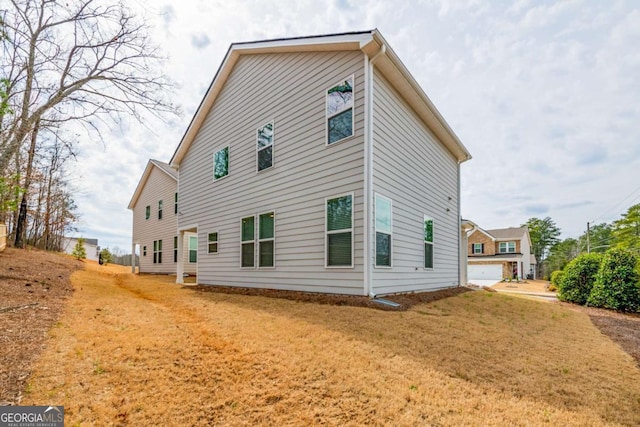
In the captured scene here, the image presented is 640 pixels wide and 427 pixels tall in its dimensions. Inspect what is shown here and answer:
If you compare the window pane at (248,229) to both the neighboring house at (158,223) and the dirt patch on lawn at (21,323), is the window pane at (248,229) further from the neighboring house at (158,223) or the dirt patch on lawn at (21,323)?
the neighboring house at (158,223)

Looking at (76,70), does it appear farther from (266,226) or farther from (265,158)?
(266,226)

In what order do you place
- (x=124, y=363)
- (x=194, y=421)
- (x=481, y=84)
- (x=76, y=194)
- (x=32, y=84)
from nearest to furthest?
(x=194, y=421), (x=124, y=363), (x=32, y=84), (x=481, y=84), (x=76, y=194)

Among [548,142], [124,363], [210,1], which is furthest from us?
[548,142]

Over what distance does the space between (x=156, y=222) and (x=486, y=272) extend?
29757mm

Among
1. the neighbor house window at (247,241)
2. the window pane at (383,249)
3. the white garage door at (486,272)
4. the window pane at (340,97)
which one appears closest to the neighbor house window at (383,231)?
the window pane at (383,249)

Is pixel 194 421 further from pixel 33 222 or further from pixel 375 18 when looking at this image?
pixel 33 222

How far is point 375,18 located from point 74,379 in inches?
386

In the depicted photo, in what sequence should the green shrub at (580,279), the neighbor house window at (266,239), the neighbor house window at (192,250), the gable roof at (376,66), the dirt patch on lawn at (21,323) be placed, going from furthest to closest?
the neighbor house window at (192,250)
the green shrub at (580,279)
the neighbor house window at (266,239)
the gable roof at (376,66)
the dirt patch on lawn at (21,323)

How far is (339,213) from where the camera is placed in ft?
22.8

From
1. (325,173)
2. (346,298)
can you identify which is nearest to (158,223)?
(325,173)

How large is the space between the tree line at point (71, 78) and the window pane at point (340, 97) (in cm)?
419

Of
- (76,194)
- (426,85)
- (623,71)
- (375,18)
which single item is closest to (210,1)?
(375,18)

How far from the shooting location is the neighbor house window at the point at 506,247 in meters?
32.8

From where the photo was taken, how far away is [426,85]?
10.2m
